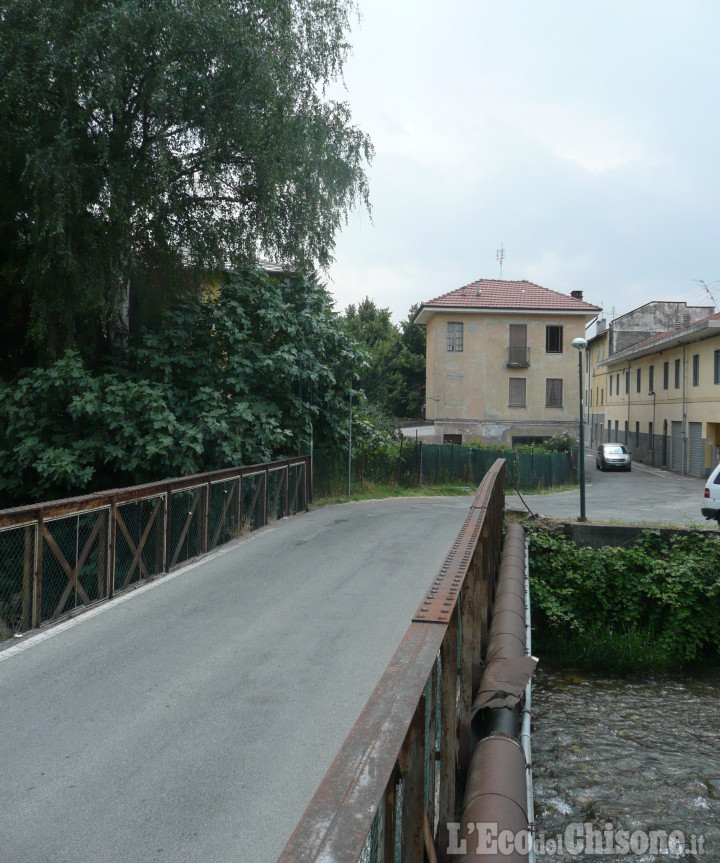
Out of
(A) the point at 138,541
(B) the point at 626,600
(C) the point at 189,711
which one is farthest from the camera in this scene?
(B) the point at 626,600

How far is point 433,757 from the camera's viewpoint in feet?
10.9

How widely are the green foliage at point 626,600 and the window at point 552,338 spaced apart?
25.9m

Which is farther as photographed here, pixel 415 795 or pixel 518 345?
pixel 518 345

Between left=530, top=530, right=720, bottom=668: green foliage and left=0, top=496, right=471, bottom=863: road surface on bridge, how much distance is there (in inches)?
185

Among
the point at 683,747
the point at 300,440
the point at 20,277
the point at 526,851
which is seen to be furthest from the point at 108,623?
the point at 300,440

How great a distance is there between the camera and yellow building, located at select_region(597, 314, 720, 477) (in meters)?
33.5

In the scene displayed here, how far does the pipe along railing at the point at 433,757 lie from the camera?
75.2 inches

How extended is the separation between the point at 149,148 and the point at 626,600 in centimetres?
1256

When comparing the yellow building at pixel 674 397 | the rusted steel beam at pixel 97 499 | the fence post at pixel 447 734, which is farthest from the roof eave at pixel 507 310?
the fence post at pixel 447 734

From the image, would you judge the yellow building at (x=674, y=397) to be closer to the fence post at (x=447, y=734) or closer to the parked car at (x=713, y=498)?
the parked car at (x=713, y=498)

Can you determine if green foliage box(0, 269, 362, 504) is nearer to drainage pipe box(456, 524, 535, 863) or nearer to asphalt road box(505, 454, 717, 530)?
asphalt road box(505, 454, 717, 530)

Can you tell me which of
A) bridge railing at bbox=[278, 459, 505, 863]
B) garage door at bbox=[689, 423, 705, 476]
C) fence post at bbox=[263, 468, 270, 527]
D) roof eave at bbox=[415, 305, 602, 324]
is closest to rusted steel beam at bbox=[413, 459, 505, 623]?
bridge railing at bbox=[278, 459, 505, 863]

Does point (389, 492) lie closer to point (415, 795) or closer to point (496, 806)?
point (496, 806)

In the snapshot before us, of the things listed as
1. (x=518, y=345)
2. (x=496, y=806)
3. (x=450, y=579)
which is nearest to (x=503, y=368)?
(x=518, y=345)
